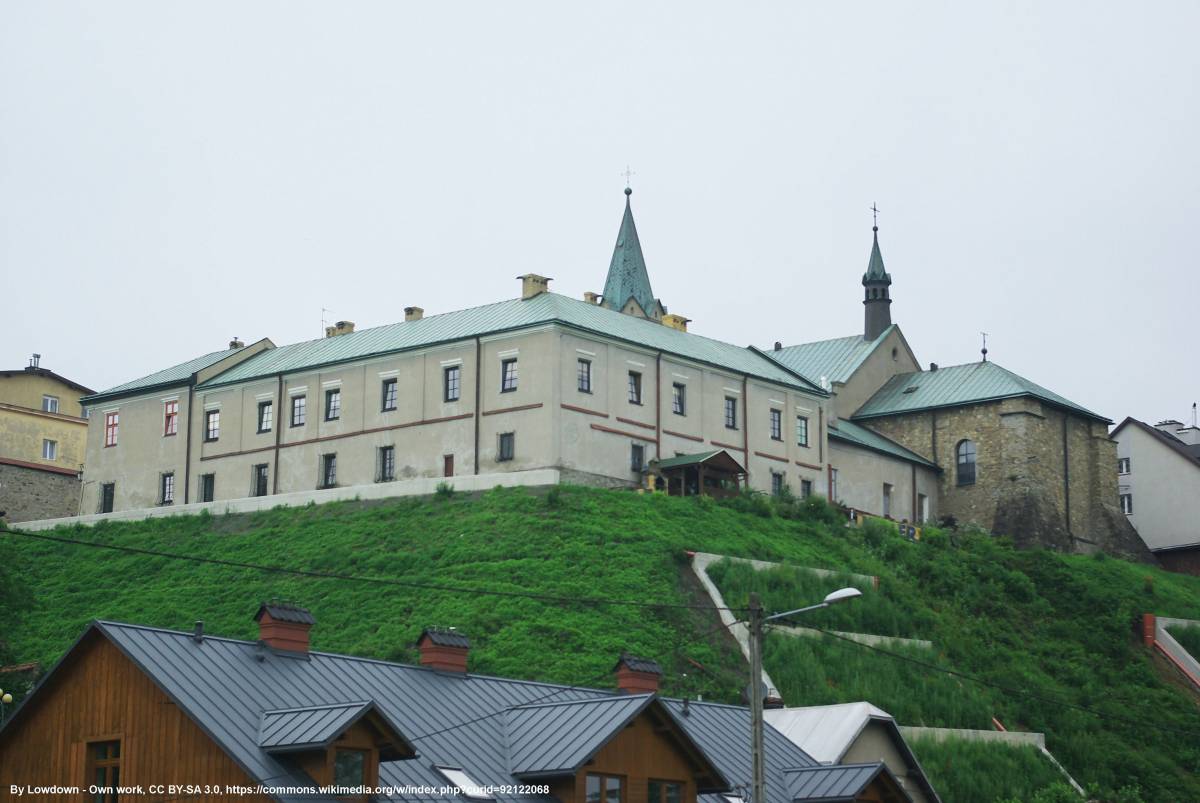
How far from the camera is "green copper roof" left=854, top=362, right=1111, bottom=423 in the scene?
90188mm

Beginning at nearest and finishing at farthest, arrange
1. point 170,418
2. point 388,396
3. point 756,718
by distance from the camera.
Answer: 1. point 756,718
2. point 388,396
3. point 170,418

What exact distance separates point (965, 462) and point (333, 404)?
104ft

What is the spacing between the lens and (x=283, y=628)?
102 ft

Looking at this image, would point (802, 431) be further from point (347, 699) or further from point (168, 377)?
point (347, 699)

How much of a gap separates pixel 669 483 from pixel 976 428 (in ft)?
80.2

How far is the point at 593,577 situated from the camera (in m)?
58.2

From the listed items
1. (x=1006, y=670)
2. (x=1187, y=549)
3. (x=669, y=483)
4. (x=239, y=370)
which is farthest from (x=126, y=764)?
(x=1187, y=549)

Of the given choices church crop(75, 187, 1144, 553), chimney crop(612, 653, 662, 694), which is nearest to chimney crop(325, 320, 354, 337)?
church crop(75, 187, 1144, 553)

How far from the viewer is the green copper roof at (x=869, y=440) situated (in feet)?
278

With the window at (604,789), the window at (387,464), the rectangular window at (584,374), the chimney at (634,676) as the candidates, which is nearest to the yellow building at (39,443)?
the window at (387,464)

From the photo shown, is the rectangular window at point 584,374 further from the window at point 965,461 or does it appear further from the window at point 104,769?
the window at point 104,769

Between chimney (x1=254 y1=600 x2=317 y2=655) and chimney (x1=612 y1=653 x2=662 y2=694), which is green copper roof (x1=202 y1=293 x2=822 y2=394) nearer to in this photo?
chimney (x1=612 y1=653 x2=662 y2=694)

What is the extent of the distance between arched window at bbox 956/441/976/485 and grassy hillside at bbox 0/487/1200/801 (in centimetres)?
1435

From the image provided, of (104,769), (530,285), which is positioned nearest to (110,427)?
(530,285)
